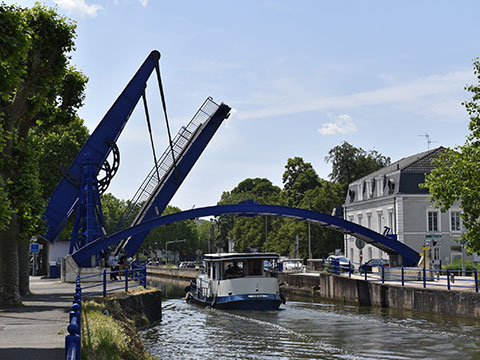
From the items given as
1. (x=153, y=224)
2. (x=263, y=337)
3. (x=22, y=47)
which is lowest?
(x=263, y=337)

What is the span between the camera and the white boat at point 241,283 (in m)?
31.6

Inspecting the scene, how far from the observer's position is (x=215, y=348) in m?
19.9

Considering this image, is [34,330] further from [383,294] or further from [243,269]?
[383,294]

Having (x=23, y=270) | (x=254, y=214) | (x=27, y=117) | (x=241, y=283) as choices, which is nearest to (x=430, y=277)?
(x=241, y=283)

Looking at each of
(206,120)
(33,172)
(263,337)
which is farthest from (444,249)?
(33,172)

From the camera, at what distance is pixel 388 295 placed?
3388 centimetres

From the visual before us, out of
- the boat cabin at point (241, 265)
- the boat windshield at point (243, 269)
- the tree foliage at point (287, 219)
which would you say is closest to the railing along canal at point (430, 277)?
the boat cabin at point (241, 265)

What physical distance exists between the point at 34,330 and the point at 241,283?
19.2 meters

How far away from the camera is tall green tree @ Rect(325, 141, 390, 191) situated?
94.3 m

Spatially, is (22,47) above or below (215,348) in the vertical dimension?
above

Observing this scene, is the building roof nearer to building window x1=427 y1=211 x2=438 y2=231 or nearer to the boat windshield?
building window x1=427 y1=211 x2=438 y2=231

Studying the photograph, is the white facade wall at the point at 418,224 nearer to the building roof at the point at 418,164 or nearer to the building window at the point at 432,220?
the building window at the point at 432,220

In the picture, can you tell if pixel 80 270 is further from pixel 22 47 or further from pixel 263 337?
pixel 22 47

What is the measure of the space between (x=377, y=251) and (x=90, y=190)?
1450 inches
